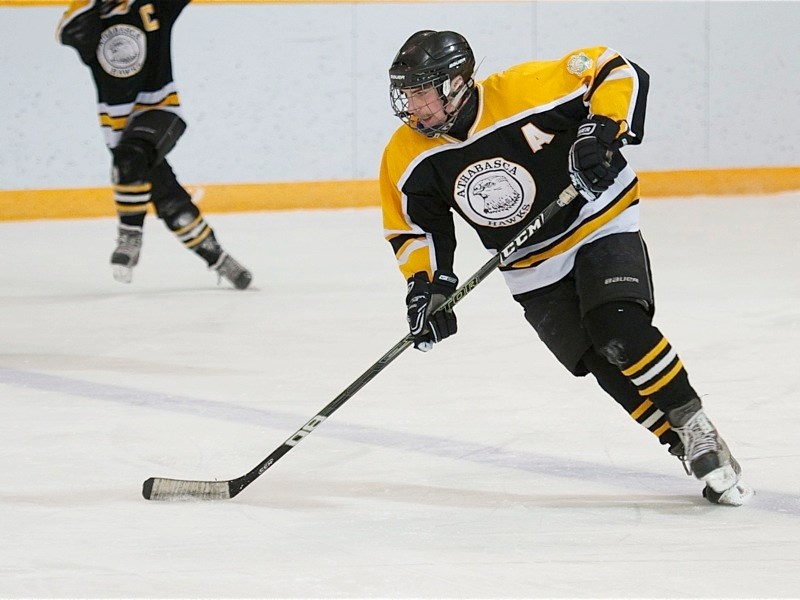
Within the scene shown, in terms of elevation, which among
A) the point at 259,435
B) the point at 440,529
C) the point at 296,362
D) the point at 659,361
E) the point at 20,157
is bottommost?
the point at 20,157

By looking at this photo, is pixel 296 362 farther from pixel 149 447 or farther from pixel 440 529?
pixel 440 529

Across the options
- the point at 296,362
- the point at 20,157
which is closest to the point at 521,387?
the point at 296,362

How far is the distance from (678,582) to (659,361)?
45 centimetres

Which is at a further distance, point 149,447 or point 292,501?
point 149,447

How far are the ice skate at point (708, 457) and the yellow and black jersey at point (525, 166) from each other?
36 cm

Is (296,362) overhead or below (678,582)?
below

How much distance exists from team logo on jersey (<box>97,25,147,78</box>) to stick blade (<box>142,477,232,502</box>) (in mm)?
2741

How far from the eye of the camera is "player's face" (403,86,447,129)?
7.82 feet

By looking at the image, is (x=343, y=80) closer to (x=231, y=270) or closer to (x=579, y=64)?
(x=231, y=270)

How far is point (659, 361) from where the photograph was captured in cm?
230

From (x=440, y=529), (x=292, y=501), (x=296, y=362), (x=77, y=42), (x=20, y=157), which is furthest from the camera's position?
(x=20, y=157)

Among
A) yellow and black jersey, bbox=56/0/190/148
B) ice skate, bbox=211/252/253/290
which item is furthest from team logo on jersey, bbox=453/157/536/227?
yellow and black jersey, bbox=56/0/190/148

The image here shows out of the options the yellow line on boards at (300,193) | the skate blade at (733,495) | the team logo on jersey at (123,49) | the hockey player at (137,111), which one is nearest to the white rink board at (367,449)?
the skate blade at (733,495)

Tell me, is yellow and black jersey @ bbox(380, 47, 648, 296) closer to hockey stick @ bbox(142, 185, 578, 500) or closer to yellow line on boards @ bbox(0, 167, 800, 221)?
hockey stick @ bbox(142, 185, 578, 500)
